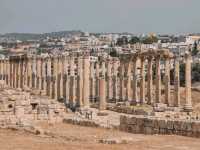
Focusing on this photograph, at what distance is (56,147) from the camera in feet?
60.8

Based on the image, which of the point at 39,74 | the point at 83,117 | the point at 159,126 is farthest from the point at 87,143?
the point at 39,74

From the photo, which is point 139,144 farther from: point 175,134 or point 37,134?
point 37,134

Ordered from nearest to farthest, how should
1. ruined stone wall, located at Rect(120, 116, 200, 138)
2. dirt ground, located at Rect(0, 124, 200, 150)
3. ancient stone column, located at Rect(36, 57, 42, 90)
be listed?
dirt ground, located at Rect(0, 124, 200, 150)
ruined stone wall, located at Rect(120, 116, 200, 138)
ancient stone column, located at Rect(36, 57, 42, 90)

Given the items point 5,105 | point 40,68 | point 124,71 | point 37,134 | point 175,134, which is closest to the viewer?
point 175,134

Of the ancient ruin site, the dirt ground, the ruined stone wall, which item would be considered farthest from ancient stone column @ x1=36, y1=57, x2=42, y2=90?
the dirt ground

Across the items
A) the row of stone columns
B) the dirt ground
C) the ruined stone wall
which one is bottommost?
the dirt ground

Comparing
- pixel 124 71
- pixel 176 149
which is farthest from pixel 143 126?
pixel 124 71

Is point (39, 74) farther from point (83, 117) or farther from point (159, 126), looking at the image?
point (159, 126)

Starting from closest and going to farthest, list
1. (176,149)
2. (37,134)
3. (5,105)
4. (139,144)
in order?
1. (176,149)
2. (139,144)
3. (37,134)
4. (5,105)

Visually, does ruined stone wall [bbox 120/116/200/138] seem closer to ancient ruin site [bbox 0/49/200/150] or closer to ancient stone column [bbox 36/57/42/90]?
ancient ruin site [bbox 0/49/200/150]

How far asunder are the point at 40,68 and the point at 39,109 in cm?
3067

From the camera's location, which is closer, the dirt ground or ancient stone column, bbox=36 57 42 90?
the dirt ground

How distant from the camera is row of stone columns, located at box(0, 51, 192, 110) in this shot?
156 ft

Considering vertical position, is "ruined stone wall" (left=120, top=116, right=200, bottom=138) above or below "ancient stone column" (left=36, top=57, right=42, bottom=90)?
below
